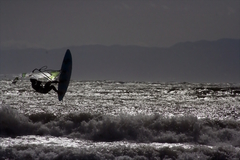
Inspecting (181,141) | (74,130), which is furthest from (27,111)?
(181,141)

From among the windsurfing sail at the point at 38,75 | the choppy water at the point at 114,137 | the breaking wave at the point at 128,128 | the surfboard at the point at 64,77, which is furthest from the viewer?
the breaking wave at the point at 128,128

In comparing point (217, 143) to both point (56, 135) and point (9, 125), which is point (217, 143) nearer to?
point (56, 135)

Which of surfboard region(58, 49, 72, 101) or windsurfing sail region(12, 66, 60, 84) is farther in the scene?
surfboard region(58, 49, 72, 101)

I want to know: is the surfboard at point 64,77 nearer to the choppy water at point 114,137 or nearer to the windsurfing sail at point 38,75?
the windsurfing sail at point 38,75

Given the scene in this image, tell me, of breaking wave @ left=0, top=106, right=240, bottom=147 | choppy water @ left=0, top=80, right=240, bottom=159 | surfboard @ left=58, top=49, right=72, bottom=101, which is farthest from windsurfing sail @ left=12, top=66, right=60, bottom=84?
breaking wave @ left=0, top=106, right=240, bottom=147

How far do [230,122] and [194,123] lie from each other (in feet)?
7.05

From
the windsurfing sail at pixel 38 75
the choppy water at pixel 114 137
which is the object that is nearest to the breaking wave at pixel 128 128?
the choppy water at pixel 114 137

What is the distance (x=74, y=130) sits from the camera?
1652 cm

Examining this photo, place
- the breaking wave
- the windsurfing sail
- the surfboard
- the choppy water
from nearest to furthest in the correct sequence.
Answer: the choppy water, the windsurfing sail, the surfboard, the breaking wave

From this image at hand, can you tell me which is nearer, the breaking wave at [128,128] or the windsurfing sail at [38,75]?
the windsurfing sail at [38,75]

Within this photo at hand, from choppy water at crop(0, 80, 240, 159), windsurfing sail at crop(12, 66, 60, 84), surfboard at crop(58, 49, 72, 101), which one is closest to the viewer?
choppy water at crop(0, 80, 240, 159)

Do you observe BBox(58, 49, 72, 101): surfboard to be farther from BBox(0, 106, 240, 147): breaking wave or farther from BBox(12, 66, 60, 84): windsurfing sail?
BBox(0, 106, 240, 147): breaking wave

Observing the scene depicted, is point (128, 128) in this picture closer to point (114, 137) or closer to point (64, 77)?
point (114, 137)

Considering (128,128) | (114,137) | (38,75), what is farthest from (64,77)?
(128,128)
